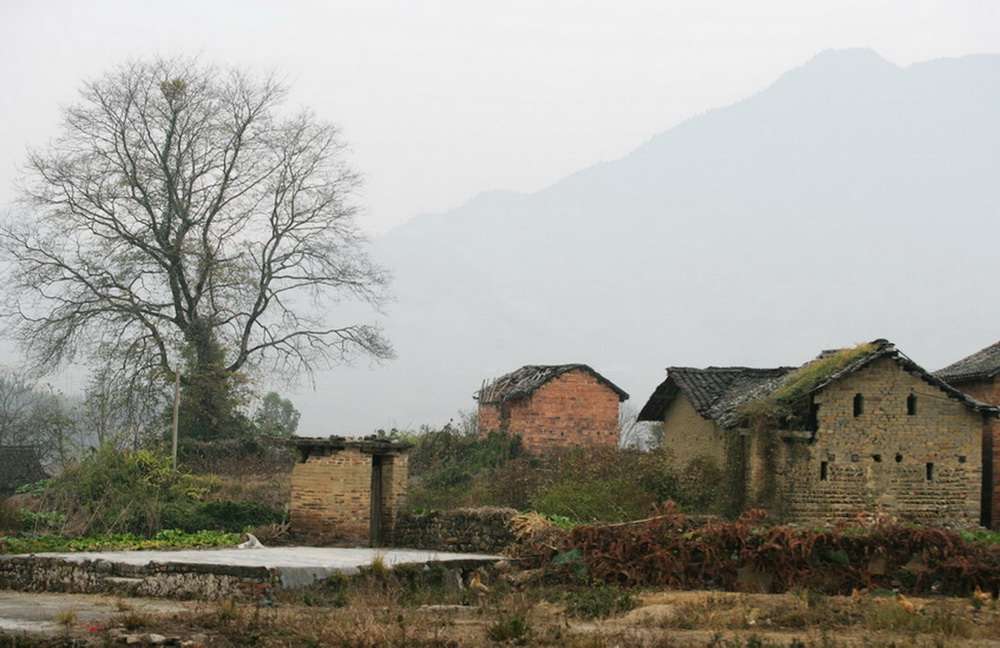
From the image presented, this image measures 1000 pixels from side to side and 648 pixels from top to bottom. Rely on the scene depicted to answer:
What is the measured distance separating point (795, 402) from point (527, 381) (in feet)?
46.8

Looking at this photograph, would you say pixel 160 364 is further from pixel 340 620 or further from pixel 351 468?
pixel 340 620

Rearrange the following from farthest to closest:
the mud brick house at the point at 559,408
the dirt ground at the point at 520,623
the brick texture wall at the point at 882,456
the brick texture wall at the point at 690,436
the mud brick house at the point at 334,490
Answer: the mud brick house at the point at 559,408
the brick texture wall at the point at 690,436
the brick texture wall at the point at 882,456
the mud brick house at the point at 334,490
the dirt ground at the point at 520,623

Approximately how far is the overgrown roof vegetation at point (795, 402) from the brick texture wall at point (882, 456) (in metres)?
0.32

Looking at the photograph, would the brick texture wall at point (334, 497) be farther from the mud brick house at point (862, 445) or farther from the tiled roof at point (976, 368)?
the tiled roof at point (976, 368)

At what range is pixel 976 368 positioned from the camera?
27062 mm

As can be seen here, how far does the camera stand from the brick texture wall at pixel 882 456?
22.5 meters

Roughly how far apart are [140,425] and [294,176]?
11.4 m

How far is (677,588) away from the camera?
15.7 metres

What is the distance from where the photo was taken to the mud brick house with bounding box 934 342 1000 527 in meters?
25.2

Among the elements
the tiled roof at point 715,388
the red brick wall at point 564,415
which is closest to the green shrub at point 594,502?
the tiled roof at point 715,388

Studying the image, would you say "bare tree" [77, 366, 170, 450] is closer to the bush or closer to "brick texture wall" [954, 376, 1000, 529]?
the bush

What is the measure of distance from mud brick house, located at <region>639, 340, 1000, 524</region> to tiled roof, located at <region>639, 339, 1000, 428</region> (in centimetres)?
5

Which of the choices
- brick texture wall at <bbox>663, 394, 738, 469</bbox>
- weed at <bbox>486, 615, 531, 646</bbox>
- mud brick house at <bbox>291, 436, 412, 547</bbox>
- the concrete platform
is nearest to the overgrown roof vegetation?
brick texture wall at <bbox>663, 394, 738, 469</bbox>

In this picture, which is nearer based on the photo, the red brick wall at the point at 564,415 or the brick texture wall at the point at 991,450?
the brick texture wall at the point at 991,450
